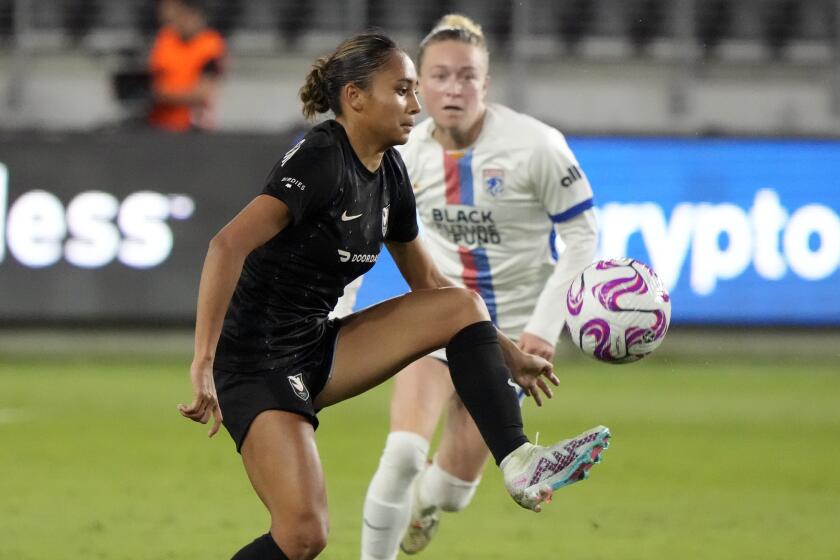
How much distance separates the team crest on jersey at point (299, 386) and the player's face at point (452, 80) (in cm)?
159

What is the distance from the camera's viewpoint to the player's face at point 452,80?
5719mm

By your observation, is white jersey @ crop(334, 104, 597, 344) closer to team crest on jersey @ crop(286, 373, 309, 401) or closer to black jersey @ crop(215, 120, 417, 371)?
black jersey @ crop(215, 120, 417, 371)

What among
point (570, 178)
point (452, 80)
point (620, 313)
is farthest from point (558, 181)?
point (620, 313)

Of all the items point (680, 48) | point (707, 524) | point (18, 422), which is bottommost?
point (18, 422)

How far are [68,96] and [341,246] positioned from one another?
11.6m

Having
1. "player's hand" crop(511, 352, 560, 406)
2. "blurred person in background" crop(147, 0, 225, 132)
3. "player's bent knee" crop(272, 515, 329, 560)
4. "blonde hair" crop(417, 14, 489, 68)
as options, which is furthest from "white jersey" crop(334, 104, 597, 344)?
"blurred person in background" crop(147, 0, 225, 132)

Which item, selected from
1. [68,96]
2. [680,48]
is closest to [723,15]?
[680,48]

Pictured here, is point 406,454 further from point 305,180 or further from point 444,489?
point 305,180

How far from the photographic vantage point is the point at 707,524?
6699 mm

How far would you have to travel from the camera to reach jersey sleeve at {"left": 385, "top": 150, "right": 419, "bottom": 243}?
4770mm

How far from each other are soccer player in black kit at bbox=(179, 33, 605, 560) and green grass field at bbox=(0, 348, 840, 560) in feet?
5.16

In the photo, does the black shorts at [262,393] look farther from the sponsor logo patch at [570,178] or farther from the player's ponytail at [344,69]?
the sponsor logo patch at [570,178]

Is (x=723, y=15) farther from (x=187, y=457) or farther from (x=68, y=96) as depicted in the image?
(x=187, y=457)

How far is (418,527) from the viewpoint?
6004 mm
